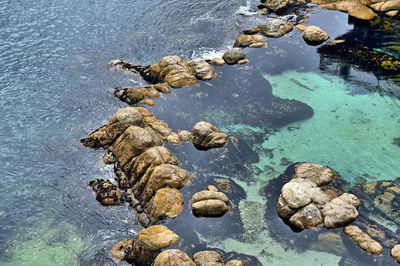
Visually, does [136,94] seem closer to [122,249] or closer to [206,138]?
[206,138]

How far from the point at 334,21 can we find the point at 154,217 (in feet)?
88.3

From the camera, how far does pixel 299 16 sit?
119 feet

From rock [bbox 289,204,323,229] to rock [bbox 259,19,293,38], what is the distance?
1932cm

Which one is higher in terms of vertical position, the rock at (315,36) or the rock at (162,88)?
the rock at (315,36)

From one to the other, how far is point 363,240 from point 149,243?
10.1 meters

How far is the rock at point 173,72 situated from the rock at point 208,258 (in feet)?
45.7

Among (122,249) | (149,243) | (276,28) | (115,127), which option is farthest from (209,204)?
(276,28)

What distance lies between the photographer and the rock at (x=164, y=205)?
1870cm

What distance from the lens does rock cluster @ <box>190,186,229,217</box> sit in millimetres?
18820

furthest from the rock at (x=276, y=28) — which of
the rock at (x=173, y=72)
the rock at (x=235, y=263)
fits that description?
the rock at (x=235, y=263)

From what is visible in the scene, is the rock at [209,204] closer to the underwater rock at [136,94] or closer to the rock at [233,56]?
the underwater rock at [136,94]

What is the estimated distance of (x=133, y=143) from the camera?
70.2ft

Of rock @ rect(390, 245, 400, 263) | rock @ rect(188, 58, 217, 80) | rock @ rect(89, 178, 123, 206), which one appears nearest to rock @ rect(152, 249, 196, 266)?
rock @ rect(89, 178, 123, 206)

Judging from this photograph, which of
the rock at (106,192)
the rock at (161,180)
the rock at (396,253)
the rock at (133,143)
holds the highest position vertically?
the rock at (133,143)
